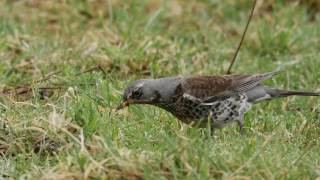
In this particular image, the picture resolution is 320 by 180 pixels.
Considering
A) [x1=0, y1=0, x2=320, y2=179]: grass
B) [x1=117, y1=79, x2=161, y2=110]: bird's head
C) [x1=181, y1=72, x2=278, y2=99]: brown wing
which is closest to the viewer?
[x1=0, y1=0, x2=320, y2=179]: grass

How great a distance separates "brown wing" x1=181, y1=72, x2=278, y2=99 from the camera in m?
6.64

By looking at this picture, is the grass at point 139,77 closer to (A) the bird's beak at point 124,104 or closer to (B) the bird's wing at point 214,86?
(A) the bird's beak at point 124,104

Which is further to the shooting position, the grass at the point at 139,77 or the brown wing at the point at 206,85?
the brown wing at the point at 206,85

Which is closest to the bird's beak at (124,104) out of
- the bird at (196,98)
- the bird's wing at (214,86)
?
the bird at (196,98)

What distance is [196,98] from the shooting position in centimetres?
659

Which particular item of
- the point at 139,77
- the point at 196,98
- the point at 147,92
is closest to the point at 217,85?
the point at 196,98

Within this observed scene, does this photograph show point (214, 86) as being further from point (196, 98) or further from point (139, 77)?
point (139, 77)

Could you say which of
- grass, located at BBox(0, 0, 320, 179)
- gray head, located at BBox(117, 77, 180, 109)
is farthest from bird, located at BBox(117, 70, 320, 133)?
grass, located at BBox(0, 0, 320, 179)

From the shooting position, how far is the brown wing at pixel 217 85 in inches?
261

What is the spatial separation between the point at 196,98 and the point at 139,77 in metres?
1.79

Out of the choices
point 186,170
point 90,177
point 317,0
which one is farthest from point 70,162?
point 317,0

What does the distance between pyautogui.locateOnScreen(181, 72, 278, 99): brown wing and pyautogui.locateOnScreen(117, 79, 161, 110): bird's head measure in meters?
0.22

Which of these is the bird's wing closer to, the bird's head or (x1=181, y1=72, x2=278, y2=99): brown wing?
(x1=181, y1=72, x2=278, y2=99): brown wing

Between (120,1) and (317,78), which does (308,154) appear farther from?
(120,1)
